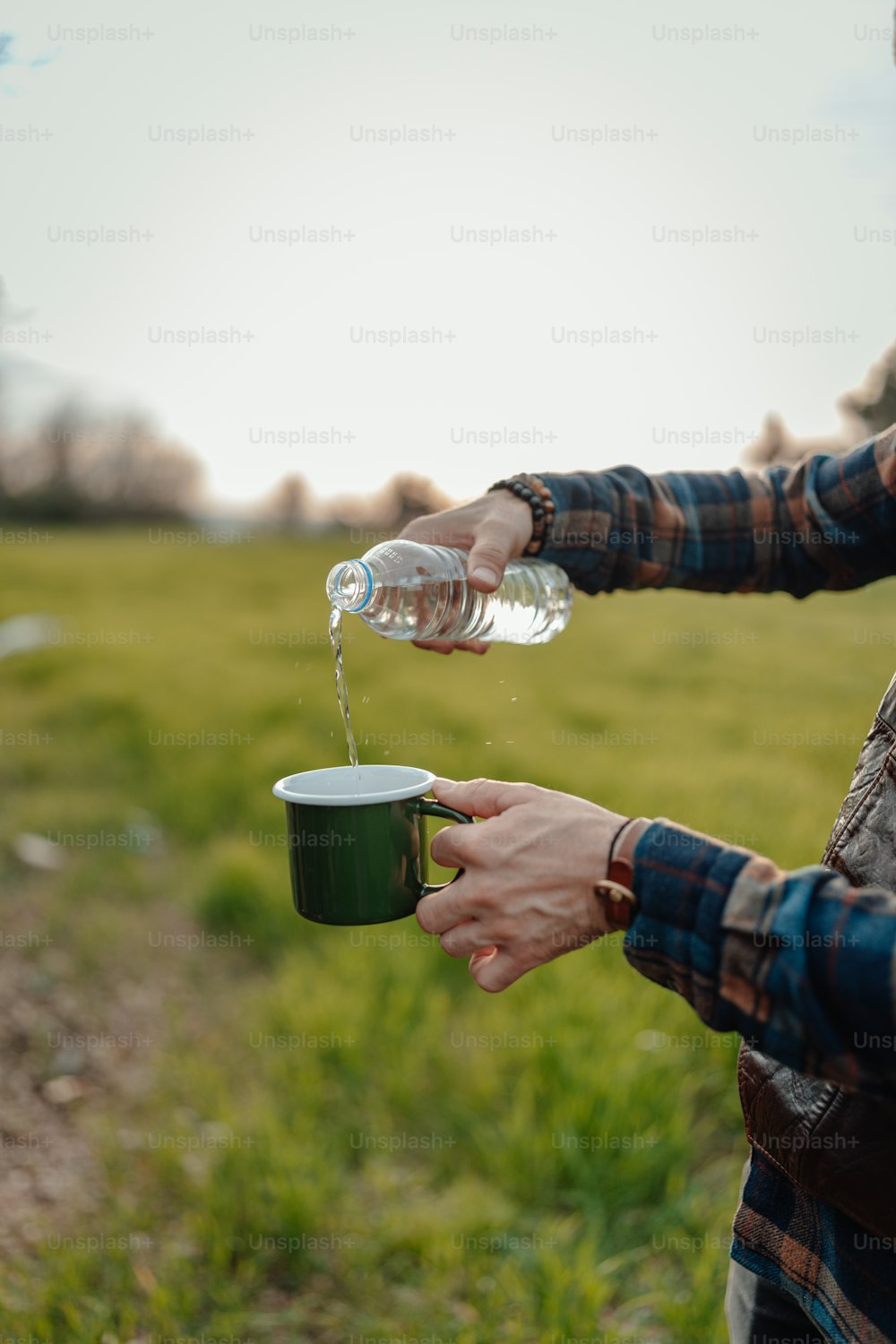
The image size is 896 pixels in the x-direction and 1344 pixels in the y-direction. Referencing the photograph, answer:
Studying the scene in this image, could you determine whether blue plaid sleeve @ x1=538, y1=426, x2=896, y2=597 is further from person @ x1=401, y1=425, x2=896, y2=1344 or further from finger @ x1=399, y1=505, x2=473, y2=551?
finger @ x1=399, y1=505, x2=473, y2=551

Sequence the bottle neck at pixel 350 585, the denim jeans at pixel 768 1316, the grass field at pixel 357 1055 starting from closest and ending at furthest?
the denim jeans at pixel 768 1316 < the bottle neck at pixel 350 585 < the grass field at pixel 357 1055

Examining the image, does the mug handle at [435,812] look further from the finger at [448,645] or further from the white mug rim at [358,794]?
the finger at [448,645]

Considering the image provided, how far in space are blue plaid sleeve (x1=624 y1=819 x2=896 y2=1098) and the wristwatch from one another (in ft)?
0.05

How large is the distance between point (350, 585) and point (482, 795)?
45 centimetres

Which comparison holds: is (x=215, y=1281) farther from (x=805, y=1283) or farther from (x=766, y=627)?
(x=766, y=627)

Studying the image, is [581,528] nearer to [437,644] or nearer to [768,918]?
[437,644]

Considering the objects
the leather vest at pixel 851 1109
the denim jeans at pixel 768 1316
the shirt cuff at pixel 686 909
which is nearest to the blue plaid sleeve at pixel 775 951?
the shirt cuff at pixel 686 909

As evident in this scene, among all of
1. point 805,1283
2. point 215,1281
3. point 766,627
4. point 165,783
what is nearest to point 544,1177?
point 215,1281

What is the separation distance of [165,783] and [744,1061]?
498 centimetres

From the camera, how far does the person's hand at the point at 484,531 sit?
1.92m

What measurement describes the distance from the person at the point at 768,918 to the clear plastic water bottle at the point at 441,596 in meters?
0.07

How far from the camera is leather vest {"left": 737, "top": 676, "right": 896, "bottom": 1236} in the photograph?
4.46 ft

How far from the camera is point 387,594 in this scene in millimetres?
2102

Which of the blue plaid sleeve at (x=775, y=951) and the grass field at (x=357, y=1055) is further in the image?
the grass field at (x=357, y=1055)
